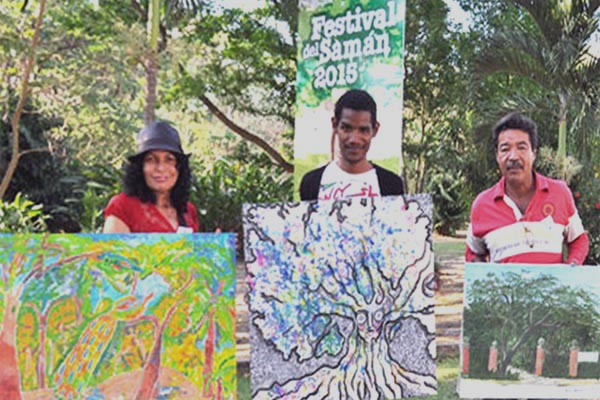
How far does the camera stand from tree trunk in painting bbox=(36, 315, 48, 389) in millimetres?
2412

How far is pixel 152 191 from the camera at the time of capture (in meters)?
2.82

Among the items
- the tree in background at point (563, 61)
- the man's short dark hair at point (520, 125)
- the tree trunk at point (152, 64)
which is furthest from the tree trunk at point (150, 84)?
the man's short dark hair at point (520, 125)

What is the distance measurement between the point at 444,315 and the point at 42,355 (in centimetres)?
576

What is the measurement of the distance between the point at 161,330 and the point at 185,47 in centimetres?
635

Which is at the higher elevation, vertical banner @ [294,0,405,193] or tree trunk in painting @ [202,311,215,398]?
vertical banner @ [294,0,405,193]

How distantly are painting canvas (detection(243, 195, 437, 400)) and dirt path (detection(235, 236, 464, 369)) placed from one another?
1.18m

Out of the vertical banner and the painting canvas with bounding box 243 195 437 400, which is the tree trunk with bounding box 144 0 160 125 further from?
the painting canvas with bounding box 243 195 437 400

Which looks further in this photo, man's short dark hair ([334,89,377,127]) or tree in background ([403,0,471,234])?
tree in background ([403,0,471,234])

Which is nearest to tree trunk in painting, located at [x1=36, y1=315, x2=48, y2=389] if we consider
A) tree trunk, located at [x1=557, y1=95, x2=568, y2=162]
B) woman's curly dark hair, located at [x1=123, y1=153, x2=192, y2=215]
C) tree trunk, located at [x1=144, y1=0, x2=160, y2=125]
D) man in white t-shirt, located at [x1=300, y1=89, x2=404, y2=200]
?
woman's curly dark hair, located at [x1=123, y1=153, x2=192, y2=215]

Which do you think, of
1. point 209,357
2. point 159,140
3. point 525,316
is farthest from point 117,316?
point 525,316

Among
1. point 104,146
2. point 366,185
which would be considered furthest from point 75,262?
point 104,146

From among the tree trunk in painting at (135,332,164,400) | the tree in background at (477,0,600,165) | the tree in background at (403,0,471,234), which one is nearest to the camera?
the tree trunk in painting at (135,332,164,400)

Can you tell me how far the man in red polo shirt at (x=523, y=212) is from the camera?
277cm

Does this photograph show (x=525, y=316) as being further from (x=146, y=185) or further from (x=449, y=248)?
(x=449, y=248)
